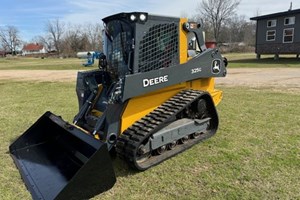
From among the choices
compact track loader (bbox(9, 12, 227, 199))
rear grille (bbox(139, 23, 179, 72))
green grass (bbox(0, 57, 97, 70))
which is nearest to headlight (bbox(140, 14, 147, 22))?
compact track loader (bbox(9, 12, 227, 199))

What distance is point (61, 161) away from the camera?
3.86m

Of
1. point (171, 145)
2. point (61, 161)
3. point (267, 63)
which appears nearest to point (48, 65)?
point (267, 63)

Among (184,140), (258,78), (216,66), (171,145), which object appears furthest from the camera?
(258,78)

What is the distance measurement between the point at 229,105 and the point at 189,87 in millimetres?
3107

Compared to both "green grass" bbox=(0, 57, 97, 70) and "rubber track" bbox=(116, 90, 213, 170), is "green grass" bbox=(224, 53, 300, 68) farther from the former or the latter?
"rubber track" bbox=(116, 90, 213, 170)

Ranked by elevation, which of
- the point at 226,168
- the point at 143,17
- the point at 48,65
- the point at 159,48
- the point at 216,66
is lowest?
the point at 48,65

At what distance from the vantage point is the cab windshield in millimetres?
3938

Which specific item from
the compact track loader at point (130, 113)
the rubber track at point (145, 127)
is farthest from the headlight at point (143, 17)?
the rubber track at point (145, 127)

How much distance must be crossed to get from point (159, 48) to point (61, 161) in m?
2.10

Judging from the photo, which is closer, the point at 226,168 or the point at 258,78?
the point at 226,168

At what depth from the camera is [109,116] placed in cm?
362

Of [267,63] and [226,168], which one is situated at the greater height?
[267,63]

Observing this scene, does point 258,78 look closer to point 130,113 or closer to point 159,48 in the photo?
point 159,48

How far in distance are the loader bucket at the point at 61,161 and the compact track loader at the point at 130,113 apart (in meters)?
0.01
